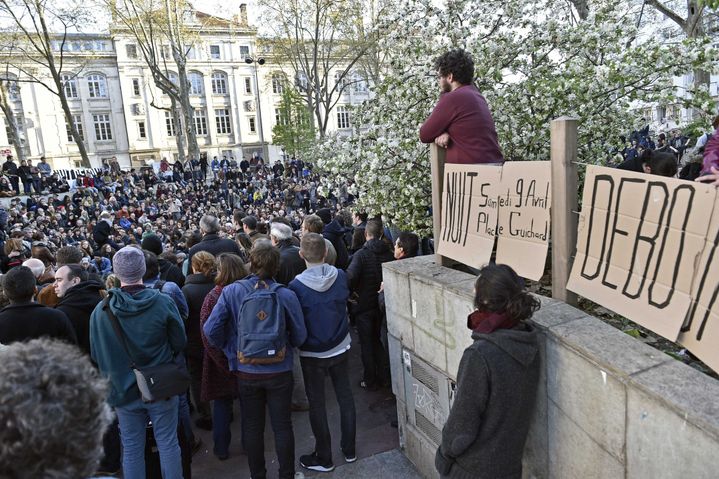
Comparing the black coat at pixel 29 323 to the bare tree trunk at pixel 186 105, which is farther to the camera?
the bare tree trunk at pixel 186 105

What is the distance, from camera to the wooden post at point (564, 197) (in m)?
2.71

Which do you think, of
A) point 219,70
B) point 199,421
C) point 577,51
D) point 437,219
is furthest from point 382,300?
point 219,70

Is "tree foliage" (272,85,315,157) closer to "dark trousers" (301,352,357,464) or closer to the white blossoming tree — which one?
the white blossoming tree

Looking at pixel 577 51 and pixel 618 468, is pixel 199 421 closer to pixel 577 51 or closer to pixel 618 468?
pixel 618 468

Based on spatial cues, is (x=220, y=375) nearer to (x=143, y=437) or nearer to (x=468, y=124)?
(x=143, y=437)

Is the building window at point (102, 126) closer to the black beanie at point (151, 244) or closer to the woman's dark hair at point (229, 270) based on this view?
the black beanie at point (151, 244)

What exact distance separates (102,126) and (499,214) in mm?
59309

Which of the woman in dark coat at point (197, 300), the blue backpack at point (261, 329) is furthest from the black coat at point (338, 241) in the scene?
the blue backpack at point (261, 329)

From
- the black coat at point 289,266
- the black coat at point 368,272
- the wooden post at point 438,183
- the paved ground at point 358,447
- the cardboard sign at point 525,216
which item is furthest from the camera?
the black coat at point 368,272

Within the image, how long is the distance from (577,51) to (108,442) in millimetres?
6211

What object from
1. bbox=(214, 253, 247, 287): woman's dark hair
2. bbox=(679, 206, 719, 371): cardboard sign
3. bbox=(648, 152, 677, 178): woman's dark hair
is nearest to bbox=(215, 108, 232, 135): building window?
bbox=(214, 253, 247, 287): woman's dark hair

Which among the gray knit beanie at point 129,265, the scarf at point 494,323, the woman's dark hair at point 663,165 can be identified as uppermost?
the woman's dark hair at point 663,165

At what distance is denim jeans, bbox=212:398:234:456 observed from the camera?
452 centimetres

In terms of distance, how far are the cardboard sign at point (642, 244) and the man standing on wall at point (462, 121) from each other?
1190mm
